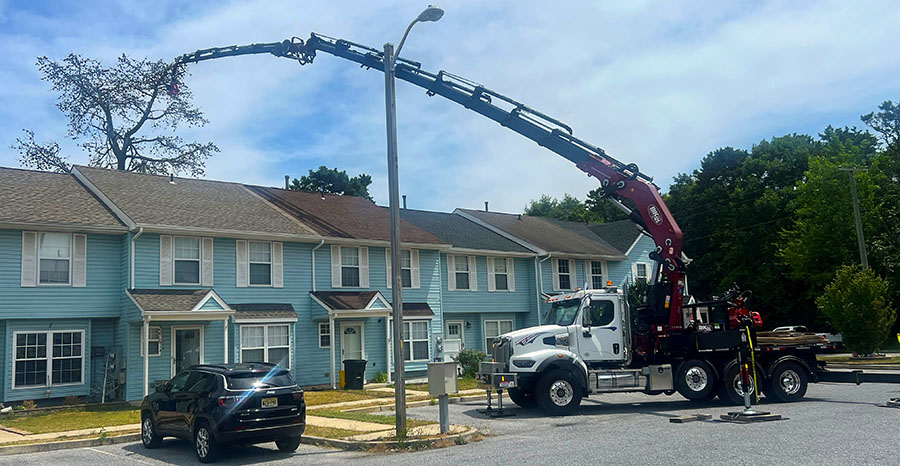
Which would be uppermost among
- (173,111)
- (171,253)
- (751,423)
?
(173,111)

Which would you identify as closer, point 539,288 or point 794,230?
point 539,288

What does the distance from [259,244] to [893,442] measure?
793 inches

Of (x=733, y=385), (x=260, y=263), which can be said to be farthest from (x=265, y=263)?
(x=733, y=385)

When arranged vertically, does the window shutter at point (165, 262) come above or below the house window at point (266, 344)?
above

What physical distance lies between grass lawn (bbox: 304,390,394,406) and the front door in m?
3.77

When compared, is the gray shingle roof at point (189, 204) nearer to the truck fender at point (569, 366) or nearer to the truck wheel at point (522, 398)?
the truck wheel at point (522, 398)

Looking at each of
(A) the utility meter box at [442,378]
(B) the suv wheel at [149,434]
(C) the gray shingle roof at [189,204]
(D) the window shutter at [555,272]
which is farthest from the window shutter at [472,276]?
(B) the suv wheel at [149,434]

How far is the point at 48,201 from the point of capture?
75.6ft

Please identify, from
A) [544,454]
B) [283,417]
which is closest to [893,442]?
[544,454]

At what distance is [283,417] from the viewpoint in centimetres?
1278

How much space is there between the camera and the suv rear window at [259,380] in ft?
41.3

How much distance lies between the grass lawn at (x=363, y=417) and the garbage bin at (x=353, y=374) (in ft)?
21.2

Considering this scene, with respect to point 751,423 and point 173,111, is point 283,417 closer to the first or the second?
point 751,423

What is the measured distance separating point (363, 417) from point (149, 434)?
4.86 meters
